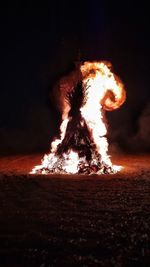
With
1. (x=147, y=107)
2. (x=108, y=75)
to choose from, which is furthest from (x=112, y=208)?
(x=147, y=107)

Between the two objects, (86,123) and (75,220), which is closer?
(75,220)

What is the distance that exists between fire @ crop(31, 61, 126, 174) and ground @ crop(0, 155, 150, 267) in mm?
1250

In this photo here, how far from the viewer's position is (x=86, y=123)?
18.4 metres

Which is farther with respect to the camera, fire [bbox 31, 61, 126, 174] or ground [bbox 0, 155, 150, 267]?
fire [bbox 31, 61, 126, 174]

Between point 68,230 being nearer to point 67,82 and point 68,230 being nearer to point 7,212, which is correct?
point 7,212

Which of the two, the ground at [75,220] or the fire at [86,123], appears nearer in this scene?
the ground at [75,220]

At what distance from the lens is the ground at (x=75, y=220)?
7766 millimetres

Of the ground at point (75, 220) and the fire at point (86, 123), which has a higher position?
the fire at point (86, 123)

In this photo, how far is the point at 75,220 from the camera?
1022 centimetres

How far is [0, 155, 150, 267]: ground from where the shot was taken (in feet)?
25.5

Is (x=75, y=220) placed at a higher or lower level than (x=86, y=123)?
lower

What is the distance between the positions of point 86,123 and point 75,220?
8.62 m

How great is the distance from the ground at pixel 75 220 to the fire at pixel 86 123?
125 cm

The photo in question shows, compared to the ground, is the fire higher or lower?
higher
